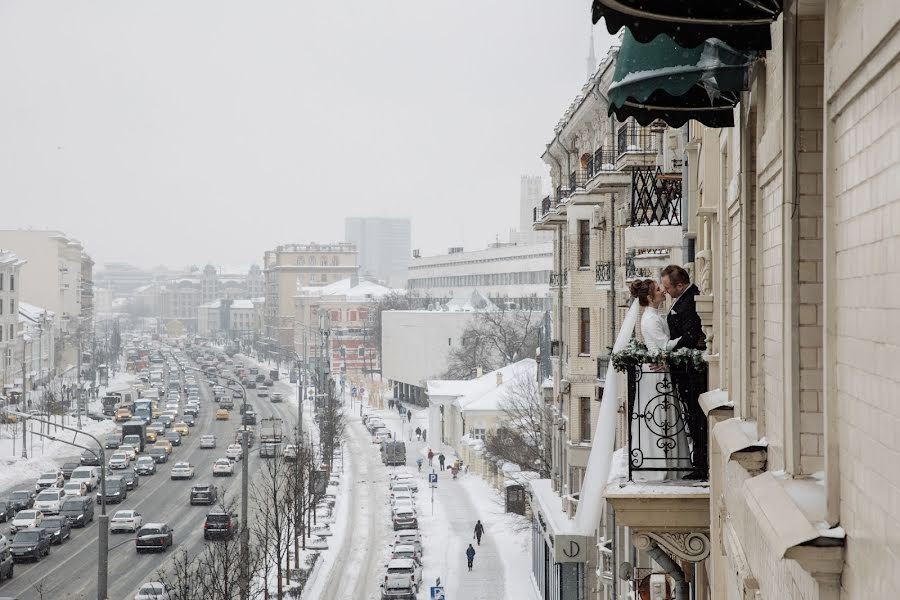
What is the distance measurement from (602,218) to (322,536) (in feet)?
76.3

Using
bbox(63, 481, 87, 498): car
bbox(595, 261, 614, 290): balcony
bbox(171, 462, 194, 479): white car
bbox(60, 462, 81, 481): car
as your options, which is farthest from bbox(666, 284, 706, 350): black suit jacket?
bbox(60, 462, 81, 481): car

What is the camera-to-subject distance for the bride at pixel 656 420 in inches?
376

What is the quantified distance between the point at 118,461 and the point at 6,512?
15752 mm

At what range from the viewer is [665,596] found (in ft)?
43.9

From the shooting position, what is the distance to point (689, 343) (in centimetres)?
988

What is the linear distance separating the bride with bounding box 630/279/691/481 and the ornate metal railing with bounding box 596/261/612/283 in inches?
673

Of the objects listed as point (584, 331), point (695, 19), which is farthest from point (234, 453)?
point (695, 19)

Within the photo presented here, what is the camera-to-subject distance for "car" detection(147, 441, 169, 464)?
7038 centimetres

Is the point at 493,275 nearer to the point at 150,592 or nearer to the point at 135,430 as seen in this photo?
the point at 135,430

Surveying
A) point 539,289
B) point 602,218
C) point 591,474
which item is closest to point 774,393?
point 591,474

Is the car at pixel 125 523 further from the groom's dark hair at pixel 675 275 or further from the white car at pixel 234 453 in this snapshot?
the groom's dark hair at pixel 675 275

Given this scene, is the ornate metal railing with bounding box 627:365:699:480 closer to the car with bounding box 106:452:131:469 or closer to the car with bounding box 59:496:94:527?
the car with bounding box 59:496:94:527

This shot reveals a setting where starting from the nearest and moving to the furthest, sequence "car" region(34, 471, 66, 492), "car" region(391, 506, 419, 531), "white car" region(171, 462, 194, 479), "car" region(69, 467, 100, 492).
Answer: "car" region(391, 506, 419, 531) < "car" region(34, 471, 66, 492) < "car" region(69, 467, 100, 492) < "white car" region(171, 462, 194, 479)

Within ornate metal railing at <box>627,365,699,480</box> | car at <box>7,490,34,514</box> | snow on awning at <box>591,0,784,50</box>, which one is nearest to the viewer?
snow on awning at <box>591,0,784,50</box>
